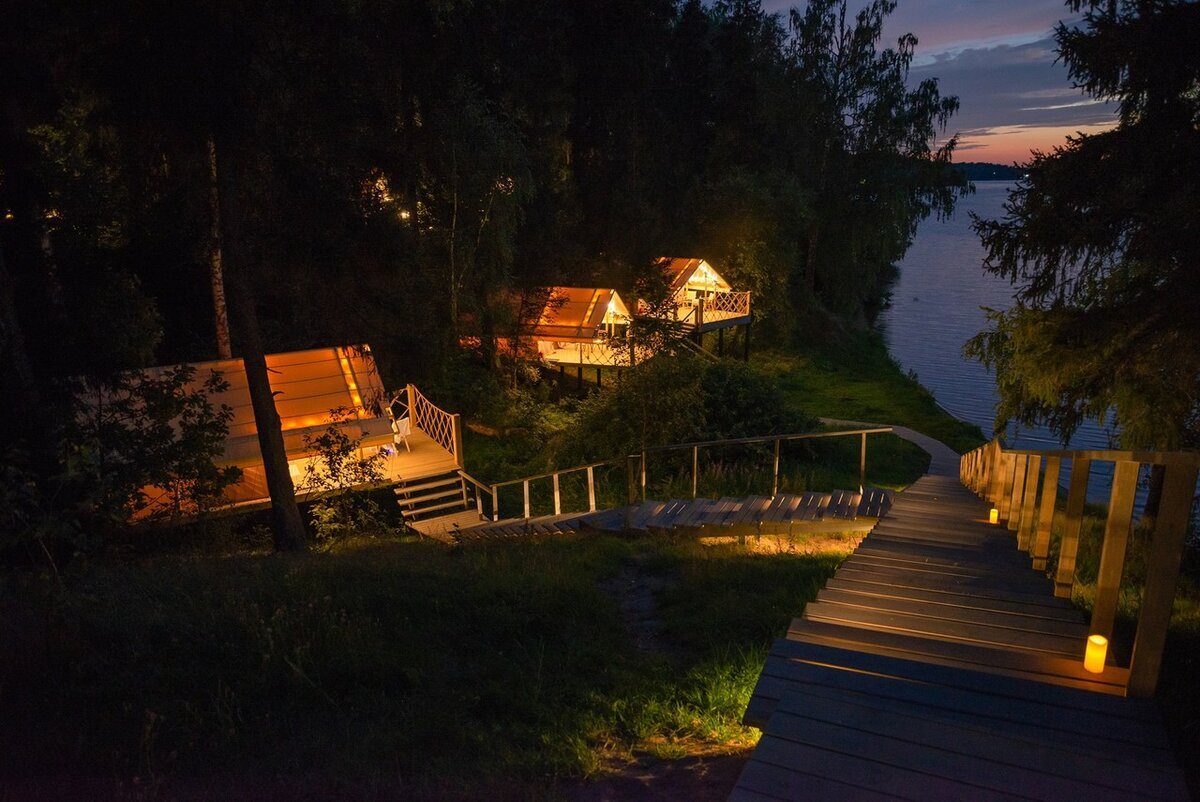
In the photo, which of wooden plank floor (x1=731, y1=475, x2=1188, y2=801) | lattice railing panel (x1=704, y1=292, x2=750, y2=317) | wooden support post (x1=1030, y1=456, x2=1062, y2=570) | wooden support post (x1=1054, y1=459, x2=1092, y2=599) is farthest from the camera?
lattice railing panel (x1=704, y1=292, x2=750, y2=317)

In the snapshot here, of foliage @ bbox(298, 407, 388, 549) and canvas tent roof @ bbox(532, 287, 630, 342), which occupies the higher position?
canvas tent roof @ bbox(532, 287, 630, 342)

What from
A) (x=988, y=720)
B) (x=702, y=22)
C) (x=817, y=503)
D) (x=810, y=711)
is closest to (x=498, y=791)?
(x=810, y=711)

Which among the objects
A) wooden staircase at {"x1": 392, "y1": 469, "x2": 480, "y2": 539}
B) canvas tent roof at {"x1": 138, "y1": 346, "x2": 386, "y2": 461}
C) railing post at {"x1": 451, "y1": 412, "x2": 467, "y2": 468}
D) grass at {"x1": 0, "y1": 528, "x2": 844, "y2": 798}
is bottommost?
wooden staircase at {"x1": 392, "y1": 469, "x2": 480, "y2": 539}

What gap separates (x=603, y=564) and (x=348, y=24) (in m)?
8.58

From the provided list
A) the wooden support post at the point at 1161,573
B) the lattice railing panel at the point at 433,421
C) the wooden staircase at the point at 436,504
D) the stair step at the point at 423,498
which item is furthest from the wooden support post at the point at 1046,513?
the lattice railing panel at the point at 433,421

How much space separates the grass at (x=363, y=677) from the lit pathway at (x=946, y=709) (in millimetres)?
787

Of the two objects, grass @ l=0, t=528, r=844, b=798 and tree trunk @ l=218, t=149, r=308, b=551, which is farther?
tree trunk @ l=218, t=149, r=308, b=551

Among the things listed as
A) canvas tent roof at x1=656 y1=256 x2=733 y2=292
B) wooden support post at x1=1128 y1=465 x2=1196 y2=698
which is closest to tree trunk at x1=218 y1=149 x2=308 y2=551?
wooden support post at x1=1128 y1=465 x2=1196 y2=698

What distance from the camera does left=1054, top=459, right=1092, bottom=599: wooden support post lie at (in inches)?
157

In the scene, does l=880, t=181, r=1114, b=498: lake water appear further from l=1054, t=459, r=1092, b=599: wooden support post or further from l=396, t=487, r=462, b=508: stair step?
l=396, t=487, r=462, b=508: stair step

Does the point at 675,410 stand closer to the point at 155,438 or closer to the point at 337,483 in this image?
the point at 337,483

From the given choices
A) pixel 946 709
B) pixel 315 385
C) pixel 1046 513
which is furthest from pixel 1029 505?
pixel 315 385

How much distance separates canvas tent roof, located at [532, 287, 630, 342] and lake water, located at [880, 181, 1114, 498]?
1007cm

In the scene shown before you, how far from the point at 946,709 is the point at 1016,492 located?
Answer: 13.5ft
